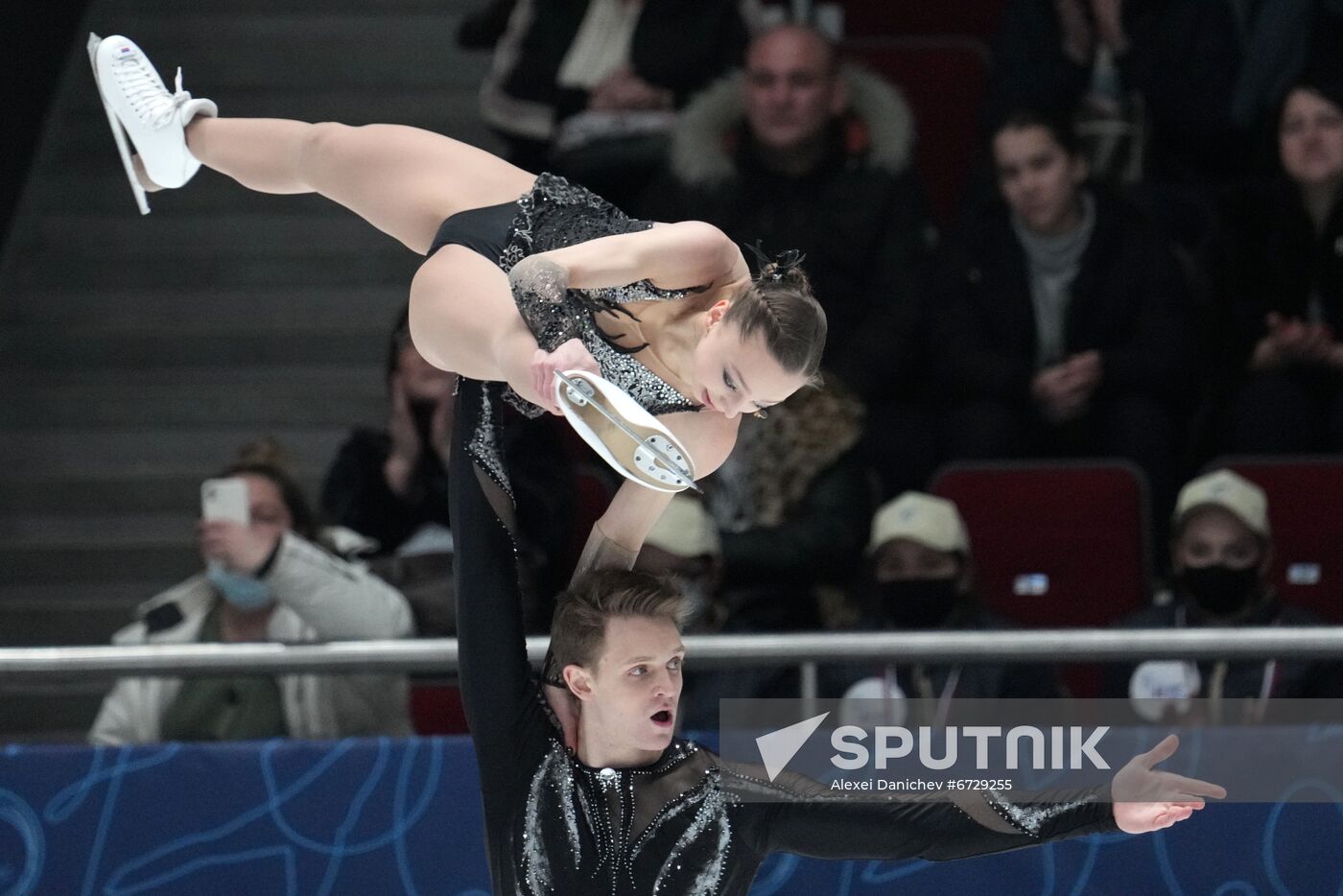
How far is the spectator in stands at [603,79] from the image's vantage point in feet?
18.6

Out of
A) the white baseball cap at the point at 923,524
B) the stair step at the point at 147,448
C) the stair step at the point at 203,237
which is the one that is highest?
the stair step at the point at 203,237

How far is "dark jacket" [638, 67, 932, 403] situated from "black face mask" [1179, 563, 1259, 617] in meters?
1.11

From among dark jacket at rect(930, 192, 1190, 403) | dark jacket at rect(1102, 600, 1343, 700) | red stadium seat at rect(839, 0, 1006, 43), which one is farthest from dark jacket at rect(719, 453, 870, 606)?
red stadium seat at rect(839, 0, 1006, 43)

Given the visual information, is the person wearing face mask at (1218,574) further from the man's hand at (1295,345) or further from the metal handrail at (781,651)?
the metal handrail at (781,651)

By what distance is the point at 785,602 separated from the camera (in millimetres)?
4836

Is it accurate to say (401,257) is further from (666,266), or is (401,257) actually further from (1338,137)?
(666,266)

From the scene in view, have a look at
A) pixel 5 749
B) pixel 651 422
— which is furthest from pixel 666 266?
pixel 5 749

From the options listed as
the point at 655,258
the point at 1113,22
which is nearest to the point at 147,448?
the point at 1113,22

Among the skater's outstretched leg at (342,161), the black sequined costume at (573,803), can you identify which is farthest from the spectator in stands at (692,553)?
the black sequined costume at (573,803)

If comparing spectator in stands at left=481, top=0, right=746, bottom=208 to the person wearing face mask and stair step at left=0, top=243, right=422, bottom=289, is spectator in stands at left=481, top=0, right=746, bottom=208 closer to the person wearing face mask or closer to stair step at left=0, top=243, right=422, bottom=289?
stair step at left=0, top=243, right=422, bottom=289

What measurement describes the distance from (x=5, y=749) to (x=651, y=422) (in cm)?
158

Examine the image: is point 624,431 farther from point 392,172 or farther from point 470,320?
point 392,172

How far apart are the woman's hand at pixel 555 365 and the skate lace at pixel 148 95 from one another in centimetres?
136

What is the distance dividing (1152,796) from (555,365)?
0.98m
